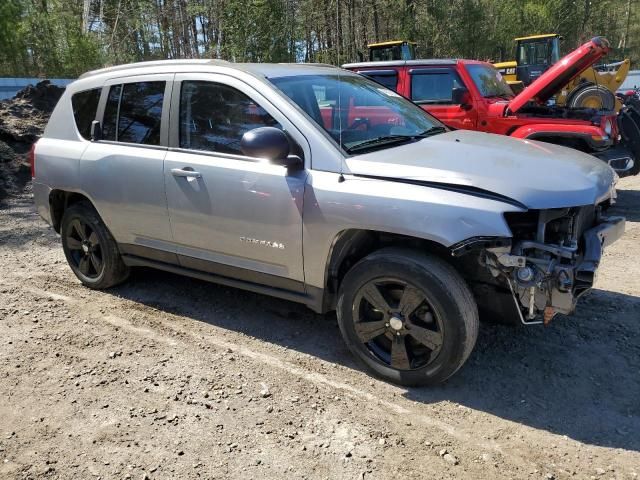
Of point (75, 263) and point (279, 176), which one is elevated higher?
point (279, 176)

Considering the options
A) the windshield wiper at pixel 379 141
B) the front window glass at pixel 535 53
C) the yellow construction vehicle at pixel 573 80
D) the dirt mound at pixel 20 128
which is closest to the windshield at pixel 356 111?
the windshield wiper at pixel 379 141

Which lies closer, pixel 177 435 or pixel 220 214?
pixel 177 435

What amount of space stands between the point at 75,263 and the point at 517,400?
390 centimetres

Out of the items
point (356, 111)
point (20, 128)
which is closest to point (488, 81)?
point (356, 111)

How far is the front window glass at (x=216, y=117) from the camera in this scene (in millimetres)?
3623

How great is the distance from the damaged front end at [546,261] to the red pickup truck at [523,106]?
4.79 meters

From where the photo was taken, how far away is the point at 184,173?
3793 mm

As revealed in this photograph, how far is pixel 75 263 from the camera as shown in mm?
4996

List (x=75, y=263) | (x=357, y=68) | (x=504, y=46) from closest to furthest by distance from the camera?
(x=75, y=263) < (x=357, y=68) < (x=504, y=46)

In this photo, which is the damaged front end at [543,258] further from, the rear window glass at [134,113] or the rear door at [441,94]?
the rear door at [441,94]

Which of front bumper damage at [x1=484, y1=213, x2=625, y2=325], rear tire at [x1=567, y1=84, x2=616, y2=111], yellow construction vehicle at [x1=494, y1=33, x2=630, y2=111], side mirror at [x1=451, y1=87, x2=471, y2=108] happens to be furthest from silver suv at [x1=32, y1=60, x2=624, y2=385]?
rear tire at [x1=567, y1=84, x2=616, y2=111]

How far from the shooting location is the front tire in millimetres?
3027

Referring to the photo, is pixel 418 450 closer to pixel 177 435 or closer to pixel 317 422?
pixel 317 422

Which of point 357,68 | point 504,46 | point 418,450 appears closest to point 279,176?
point 418,450
